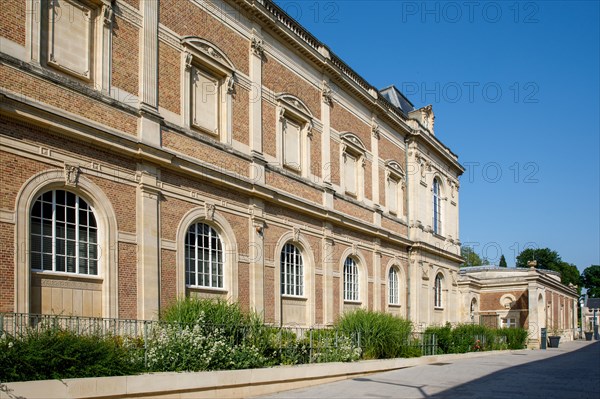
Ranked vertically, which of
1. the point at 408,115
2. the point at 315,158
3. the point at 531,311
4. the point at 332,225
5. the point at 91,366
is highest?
the point at 408,115

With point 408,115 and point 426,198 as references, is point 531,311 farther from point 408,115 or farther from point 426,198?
point 408,115

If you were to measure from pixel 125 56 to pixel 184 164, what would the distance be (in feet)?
10.9

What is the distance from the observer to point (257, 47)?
67.8 ft

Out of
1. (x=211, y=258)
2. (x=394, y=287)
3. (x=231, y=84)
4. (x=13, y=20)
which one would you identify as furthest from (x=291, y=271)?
(x=13, y=20)

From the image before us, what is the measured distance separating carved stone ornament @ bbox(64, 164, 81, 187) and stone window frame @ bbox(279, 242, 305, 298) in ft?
30.1

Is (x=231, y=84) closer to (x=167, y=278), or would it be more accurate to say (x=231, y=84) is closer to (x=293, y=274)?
(x=167, y=278)

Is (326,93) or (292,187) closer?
(292,187)

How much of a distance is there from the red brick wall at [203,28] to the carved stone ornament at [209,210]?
16.4 feet

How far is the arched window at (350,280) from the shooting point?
Result: 26234 millimetres

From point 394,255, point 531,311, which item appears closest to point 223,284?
point 394,255

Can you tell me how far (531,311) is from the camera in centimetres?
4569

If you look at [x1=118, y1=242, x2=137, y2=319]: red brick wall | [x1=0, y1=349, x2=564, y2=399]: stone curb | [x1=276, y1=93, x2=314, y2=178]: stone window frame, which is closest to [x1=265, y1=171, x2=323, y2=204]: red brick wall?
[x1=276, y1=93, x2=314, y2=178]: stone window frame

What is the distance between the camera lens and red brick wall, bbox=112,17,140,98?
15109 mm

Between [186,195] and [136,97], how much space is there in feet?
10.2
